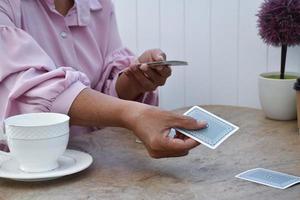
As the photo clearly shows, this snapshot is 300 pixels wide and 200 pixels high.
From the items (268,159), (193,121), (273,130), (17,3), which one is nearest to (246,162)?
(268,159)

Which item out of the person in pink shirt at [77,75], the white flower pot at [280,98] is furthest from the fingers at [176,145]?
the white flower pot at [280,98]

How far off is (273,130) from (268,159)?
242mm

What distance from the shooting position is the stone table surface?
0.85 m

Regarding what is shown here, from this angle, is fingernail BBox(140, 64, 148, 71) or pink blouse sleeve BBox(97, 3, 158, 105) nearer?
fingernail BBox(140, 64, 148, 71)

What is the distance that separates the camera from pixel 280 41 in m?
1.36

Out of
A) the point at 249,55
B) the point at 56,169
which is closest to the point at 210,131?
the point at 56,169

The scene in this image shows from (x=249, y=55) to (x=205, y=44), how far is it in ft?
0.47

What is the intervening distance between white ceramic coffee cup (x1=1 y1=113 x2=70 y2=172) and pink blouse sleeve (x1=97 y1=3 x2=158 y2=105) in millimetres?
491

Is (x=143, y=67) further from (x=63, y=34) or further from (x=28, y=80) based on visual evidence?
(x=28, y=80)

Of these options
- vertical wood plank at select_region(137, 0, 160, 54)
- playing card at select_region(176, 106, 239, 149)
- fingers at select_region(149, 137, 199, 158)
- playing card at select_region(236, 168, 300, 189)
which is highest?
vertical wood plank at select_region(137, 0, 160, 54)

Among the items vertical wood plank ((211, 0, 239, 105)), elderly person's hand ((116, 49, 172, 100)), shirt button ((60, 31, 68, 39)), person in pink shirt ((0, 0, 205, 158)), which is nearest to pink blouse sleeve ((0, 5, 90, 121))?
person in pink shirt ((0, 0, 205, 158))

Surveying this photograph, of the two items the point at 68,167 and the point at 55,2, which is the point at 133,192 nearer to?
the point at 68,167

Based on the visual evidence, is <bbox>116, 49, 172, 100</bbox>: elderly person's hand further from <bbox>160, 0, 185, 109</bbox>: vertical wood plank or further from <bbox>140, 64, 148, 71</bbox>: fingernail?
<bbox>160, 0, 185, 109</bbox>: vertical wood plank

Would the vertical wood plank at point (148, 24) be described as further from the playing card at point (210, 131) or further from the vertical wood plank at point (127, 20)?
the playing card at point (210, 131)
